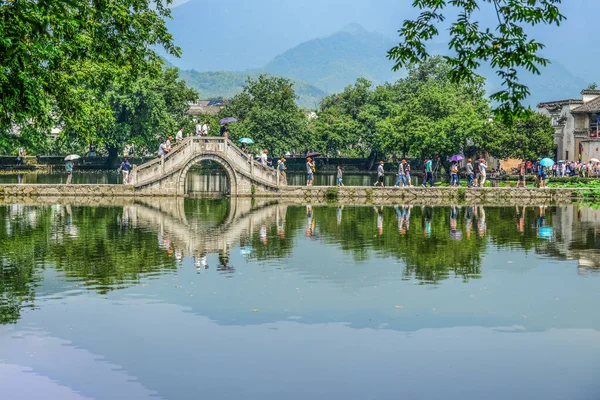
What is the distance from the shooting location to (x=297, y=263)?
22625mm

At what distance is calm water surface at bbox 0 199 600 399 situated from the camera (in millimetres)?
12586

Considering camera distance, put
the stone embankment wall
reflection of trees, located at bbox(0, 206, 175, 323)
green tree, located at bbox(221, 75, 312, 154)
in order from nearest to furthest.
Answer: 1. reflection of trees, located at bbox(0, 206, 175, 323)
2. the stone embankment wall
3. green tree, located at bbox(221, 75, 312, 154)

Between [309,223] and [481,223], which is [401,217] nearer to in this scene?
[481,223]

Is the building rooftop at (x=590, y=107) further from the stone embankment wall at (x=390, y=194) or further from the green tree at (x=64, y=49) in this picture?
the green tree at (x=64, y=49)

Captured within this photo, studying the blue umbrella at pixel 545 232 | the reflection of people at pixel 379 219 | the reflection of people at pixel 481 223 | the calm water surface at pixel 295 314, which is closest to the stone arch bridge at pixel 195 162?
the reflection of people at pixel 379 219

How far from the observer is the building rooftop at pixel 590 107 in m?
69.7

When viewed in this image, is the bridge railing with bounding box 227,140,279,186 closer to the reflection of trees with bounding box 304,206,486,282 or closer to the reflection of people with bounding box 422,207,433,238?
the reflection of trees with bounding box 304,206,486,282

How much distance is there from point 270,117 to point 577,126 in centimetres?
3043

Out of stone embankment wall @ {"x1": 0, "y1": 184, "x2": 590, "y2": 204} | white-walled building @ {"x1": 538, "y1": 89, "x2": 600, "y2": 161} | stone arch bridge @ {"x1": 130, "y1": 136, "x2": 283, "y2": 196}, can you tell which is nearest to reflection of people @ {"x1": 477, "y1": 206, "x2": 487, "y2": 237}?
stone embankment wall @ {"x1": 0, "y1": 184, "x2": 590, "y2": 204}

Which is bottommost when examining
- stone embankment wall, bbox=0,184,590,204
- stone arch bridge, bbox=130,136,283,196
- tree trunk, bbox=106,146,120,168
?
stone embankment wall, bbox=0,184,590,204

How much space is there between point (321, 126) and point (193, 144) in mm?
48987

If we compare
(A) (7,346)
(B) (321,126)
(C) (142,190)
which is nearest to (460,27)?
(A) (7,346)

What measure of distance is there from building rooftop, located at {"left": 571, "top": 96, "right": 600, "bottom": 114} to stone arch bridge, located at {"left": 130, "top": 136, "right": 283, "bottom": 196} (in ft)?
115

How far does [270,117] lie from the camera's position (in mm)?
86375
